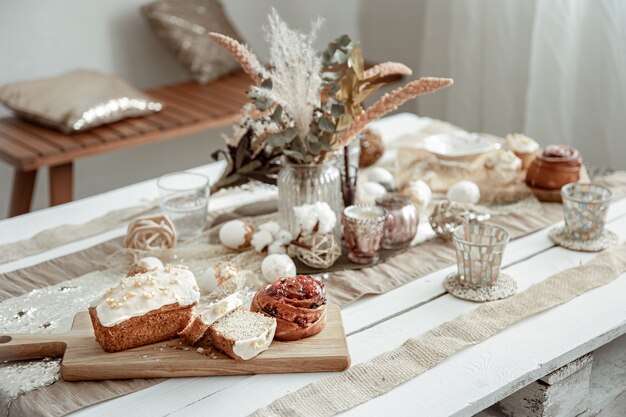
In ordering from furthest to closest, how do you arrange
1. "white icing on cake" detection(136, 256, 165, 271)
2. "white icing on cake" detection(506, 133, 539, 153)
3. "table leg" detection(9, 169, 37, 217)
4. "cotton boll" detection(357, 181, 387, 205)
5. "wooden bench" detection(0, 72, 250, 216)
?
"table leg" detection(9, 169, 37, 217), "wooden bench" detection(0, 72, 250, 216), "white icing on cake" detection(506, 133, 539, 153), "cotton boll" detection(357, 181, 387, 205), "white icing on cake" detection(136, 256, 165, 271)

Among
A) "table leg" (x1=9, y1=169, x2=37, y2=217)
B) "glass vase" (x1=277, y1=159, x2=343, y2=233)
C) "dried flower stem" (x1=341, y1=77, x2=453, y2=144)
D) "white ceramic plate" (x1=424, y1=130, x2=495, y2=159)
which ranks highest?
"dried flower stem" (x1=341, y1=77, x2=453, y2=144)

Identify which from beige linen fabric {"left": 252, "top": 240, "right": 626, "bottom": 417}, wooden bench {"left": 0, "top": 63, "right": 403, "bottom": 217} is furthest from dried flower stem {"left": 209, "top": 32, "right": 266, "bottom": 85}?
wooden bench {"left": 0, "top": 63, "right": 403, "bottom": 217}

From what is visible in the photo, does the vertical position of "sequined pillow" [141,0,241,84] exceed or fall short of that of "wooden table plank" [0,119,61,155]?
it exceeds it

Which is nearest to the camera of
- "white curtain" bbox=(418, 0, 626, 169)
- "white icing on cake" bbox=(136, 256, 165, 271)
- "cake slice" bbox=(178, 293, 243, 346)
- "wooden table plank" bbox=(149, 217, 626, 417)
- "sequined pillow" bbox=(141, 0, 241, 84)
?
"wooden table plank" bbox=(149, 217, 626, 417)

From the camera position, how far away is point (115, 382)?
1354 mm

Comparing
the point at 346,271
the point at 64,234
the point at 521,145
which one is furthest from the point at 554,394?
the point at 64,234

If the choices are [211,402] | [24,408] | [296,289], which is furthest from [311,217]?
[24,408]

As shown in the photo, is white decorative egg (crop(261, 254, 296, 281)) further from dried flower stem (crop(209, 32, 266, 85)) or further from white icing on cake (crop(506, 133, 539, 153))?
white icing on cake (crop(506, 133, 539, 153))

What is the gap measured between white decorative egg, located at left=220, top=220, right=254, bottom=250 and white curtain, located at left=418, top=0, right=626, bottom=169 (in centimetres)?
179

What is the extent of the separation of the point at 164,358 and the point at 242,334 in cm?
13

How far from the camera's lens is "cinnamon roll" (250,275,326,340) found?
1.42 metres

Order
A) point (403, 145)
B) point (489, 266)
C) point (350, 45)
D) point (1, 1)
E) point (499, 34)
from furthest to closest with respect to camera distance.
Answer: point (499, 34), point (1, 1), point (403, 145), point (350, 45), point (489, 266)

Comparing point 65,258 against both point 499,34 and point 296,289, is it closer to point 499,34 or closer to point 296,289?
point 296,289

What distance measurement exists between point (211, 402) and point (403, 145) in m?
1.18
